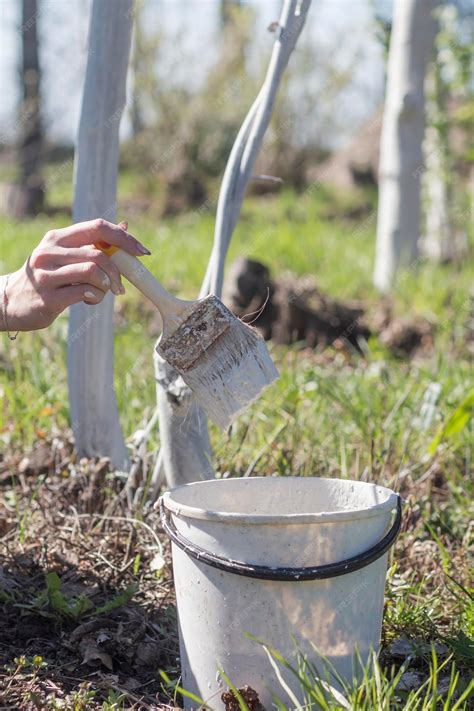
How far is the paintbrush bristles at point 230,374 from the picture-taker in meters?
1.79

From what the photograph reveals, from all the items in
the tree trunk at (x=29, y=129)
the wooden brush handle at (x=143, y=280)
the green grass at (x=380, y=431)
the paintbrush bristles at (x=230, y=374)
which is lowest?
the green grass at (x=380, y=431)

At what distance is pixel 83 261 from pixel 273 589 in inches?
30.0

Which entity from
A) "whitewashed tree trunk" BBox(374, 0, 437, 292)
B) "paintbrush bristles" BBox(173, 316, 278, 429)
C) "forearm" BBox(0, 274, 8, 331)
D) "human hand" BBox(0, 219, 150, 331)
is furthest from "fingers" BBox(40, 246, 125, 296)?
"whitewashed tree trunk" BBox(374, 0, 437, 292)

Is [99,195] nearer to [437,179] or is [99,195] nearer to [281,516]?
[281,516]

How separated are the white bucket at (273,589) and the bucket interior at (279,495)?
0.64 feet

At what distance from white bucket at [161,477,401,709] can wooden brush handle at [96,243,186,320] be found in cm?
41

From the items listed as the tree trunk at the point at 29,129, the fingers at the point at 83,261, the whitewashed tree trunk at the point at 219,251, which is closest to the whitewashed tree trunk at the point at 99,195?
the whitewashed tree trunk at the point at 219,251

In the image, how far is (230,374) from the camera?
179 centimetres

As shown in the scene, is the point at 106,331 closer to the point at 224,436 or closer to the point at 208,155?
the point at 224,436

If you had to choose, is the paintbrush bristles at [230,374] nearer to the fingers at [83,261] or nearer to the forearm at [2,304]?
the fingers at [83,261]

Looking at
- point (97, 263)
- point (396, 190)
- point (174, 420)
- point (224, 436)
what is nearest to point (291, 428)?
point (224, 436)

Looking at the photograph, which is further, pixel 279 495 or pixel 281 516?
pixel 279 495

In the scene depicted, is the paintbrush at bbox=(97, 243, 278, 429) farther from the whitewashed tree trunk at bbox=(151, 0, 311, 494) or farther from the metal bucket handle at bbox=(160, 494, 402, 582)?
the whitewashed tree trunk at bbox=(151, 0, 311, 494)

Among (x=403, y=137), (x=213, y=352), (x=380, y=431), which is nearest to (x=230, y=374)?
(x=213, y=352)
